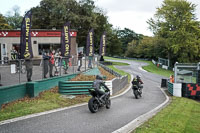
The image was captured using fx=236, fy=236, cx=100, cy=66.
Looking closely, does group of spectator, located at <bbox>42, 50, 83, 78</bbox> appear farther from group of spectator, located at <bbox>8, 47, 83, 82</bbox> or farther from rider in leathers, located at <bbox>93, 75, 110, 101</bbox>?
rider in leathers, located at <bbox>93, 75, 110, 101</bbox>

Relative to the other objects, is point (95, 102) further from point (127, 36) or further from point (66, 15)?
point (127, 36)

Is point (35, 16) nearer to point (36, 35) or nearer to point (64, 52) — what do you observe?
point (36, 35)

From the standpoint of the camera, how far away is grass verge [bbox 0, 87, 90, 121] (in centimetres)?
918

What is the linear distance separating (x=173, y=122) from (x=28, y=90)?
7.09 metres

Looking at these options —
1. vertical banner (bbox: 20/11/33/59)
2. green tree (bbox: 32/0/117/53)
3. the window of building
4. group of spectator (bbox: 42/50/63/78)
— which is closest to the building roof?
the window of building

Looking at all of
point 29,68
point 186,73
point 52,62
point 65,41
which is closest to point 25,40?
point 29,68

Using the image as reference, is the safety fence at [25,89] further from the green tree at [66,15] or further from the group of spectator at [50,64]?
the green tree at [66,15]

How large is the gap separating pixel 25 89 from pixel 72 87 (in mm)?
3042

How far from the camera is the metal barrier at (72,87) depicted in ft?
45.2

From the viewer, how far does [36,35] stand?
89.6 feet

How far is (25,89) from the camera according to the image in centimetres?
1176

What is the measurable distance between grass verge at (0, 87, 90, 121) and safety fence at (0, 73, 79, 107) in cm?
24

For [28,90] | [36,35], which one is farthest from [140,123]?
[36,35]

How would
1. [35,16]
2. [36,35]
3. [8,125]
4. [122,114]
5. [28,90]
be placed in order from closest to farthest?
[8,125], [122,114], [28,90], [36,35], [35,16]
